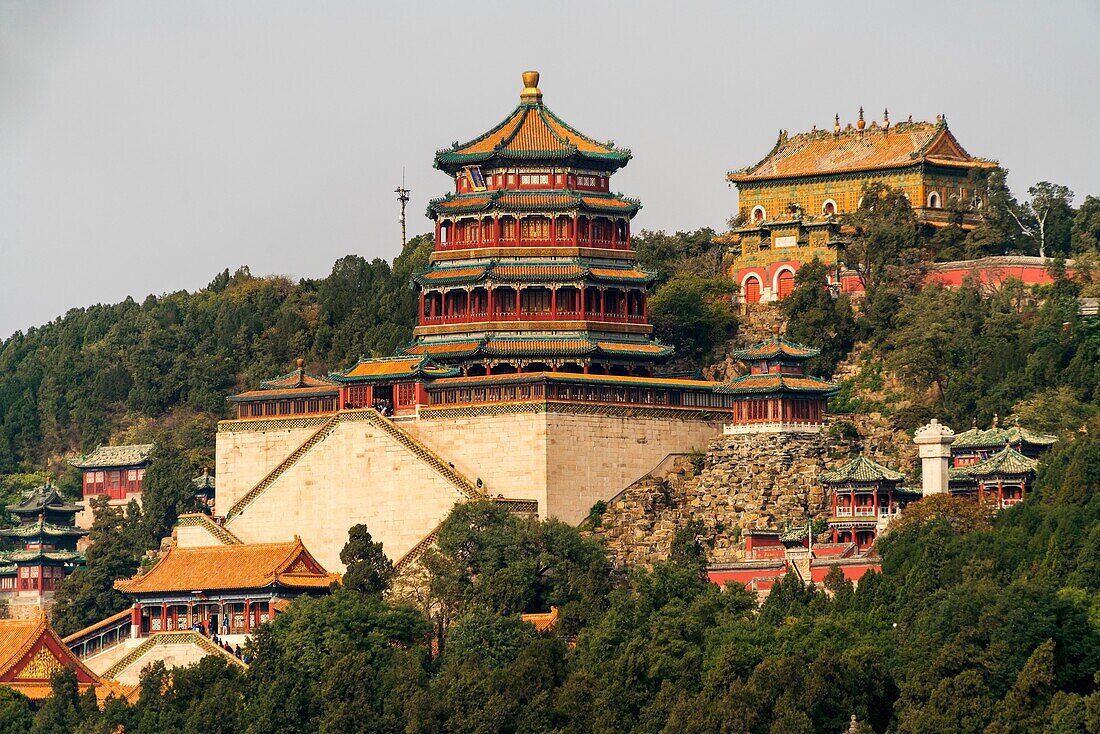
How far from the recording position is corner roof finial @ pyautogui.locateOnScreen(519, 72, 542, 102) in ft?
329

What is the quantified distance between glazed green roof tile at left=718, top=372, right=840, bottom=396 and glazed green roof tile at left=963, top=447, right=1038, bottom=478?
23.0ft

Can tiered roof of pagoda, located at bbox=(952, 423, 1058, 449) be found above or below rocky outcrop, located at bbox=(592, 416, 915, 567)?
above

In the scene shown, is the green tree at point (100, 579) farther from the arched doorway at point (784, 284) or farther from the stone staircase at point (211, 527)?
the arched doorway at point (784, 284)

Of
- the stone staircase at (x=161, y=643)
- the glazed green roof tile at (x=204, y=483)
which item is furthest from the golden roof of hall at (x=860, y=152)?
the stone staircase at (x=161, y=643)

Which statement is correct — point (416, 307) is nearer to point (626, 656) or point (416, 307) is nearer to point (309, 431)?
point (309, 431)

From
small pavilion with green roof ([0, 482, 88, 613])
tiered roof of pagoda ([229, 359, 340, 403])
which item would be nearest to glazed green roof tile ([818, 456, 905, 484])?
tiered roof of pagoda ([229, 359, 340, 403])

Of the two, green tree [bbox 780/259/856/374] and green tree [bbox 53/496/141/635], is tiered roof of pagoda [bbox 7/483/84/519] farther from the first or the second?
green tree [bbox 780/259/856/374]

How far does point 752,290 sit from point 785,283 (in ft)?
4.44

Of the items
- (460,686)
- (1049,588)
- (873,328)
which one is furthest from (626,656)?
(873,328)

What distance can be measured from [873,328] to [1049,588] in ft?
88.1

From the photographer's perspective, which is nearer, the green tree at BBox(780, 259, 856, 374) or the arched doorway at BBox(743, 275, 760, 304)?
the green tree at BBox(780, 259, 856, 374)

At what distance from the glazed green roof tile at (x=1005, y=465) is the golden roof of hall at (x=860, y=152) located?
22.0 meters

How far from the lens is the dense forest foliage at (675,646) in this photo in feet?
244

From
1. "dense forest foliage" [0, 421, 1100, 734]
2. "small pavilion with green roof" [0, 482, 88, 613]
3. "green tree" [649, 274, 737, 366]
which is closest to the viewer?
"dense forest foliage" [0, 421, 1100, 734]
